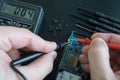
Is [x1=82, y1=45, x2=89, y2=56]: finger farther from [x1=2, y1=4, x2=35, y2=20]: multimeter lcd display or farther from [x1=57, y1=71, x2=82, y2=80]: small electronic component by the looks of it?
[x1=2, y1=4, x2=35, y2=20]: multimeter lcd display

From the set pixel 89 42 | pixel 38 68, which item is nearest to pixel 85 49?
pixel 89 42

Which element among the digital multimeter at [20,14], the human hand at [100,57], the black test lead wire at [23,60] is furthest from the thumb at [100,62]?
the digital multimeter at [20,14]

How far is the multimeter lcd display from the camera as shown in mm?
912

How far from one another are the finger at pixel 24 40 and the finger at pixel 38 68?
0.08 ft

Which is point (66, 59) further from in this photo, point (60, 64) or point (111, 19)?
point (111, 19)

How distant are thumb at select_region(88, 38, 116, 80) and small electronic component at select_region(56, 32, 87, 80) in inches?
3.5

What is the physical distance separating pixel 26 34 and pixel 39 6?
182mm

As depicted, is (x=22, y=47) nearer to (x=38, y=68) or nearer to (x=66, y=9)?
(x=38, y=68)

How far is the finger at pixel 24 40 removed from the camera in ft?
2.48

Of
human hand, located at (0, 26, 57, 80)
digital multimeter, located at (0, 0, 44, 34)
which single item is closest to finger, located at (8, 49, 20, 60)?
human hand, located at (0, 26, 57, 80)

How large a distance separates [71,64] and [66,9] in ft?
0.72

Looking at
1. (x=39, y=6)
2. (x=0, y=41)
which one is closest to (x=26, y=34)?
(x=0, y=41)

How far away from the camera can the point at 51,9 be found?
986 millimetres

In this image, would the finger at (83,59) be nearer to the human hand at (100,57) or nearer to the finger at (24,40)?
the human hand at (100,57)
